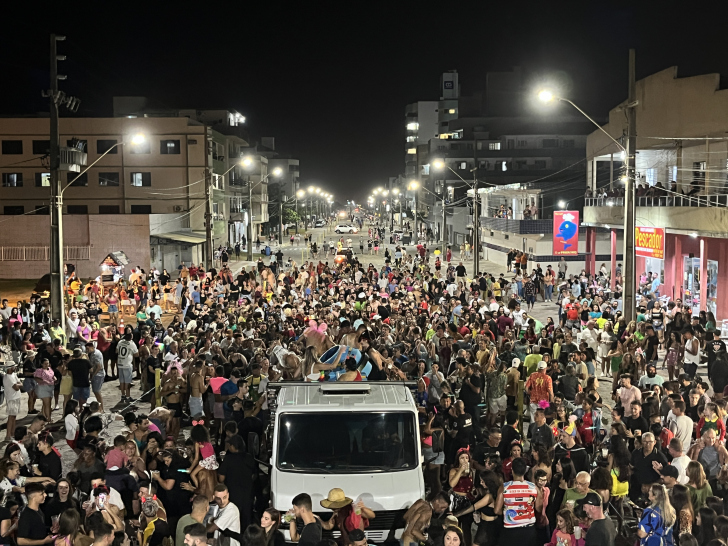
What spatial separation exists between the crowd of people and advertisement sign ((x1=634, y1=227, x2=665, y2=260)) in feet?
27.1

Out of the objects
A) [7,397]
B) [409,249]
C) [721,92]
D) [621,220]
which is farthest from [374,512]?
[409,249]

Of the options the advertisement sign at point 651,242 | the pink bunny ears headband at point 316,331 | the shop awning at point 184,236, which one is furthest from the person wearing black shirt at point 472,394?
the shop awning at point 184,236

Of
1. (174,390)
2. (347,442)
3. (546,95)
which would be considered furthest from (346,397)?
(546,95)

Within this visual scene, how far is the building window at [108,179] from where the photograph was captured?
6200 cm

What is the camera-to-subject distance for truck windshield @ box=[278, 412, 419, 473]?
9094 millimetres

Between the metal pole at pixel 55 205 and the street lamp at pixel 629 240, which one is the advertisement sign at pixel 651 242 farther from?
the metal pole at pixel 55 205

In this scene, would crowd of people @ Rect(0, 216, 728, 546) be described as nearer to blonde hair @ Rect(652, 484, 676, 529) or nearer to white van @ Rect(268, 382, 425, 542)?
blonde hair @ Rect(652, 484, 676, 529)

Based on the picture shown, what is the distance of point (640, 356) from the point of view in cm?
1606

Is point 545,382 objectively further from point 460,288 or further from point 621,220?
point 621,220

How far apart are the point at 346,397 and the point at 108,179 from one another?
56087 mm

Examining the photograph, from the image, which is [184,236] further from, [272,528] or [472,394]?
[272,528]

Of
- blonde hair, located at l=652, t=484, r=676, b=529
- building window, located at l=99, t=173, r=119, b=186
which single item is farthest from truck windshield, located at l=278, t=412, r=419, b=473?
building window, located at l=99, t=173, r=119, b=186

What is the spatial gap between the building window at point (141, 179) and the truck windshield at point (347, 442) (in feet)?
184

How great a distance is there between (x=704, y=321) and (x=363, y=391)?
12.8 m
